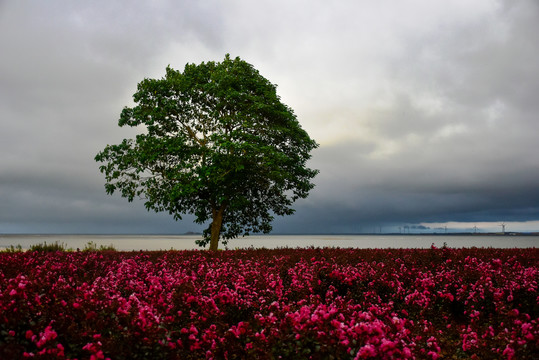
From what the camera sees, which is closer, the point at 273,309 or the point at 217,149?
the point at 273,309

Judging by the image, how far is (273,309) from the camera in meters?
5.99

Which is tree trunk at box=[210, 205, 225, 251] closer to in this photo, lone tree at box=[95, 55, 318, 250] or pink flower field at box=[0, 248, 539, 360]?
lone tree at box=[95, 55, 318, 250]

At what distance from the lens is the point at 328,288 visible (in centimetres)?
969

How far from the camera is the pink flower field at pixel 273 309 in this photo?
4.13 meters

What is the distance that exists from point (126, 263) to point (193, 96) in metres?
11.5

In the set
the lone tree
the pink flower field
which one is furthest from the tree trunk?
the pink flower field

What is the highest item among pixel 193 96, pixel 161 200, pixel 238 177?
pixel 193 96

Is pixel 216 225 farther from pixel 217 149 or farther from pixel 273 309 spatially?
pixel 273 309

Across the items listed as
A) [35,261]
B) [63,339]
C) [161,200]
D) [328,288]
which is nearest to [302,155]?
[161,200]

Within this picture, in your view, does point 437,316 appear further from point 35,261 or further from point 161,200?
point 161,200

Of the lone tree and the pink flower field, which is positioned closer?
the pink flower field

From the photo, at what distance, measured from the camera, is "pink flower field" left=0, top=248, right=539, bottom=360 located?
13.6 ft

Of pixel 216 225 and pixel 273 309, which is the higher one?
pixel 216 225

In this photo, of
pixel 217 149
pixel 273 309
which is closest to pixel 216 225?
pixel 217 149
